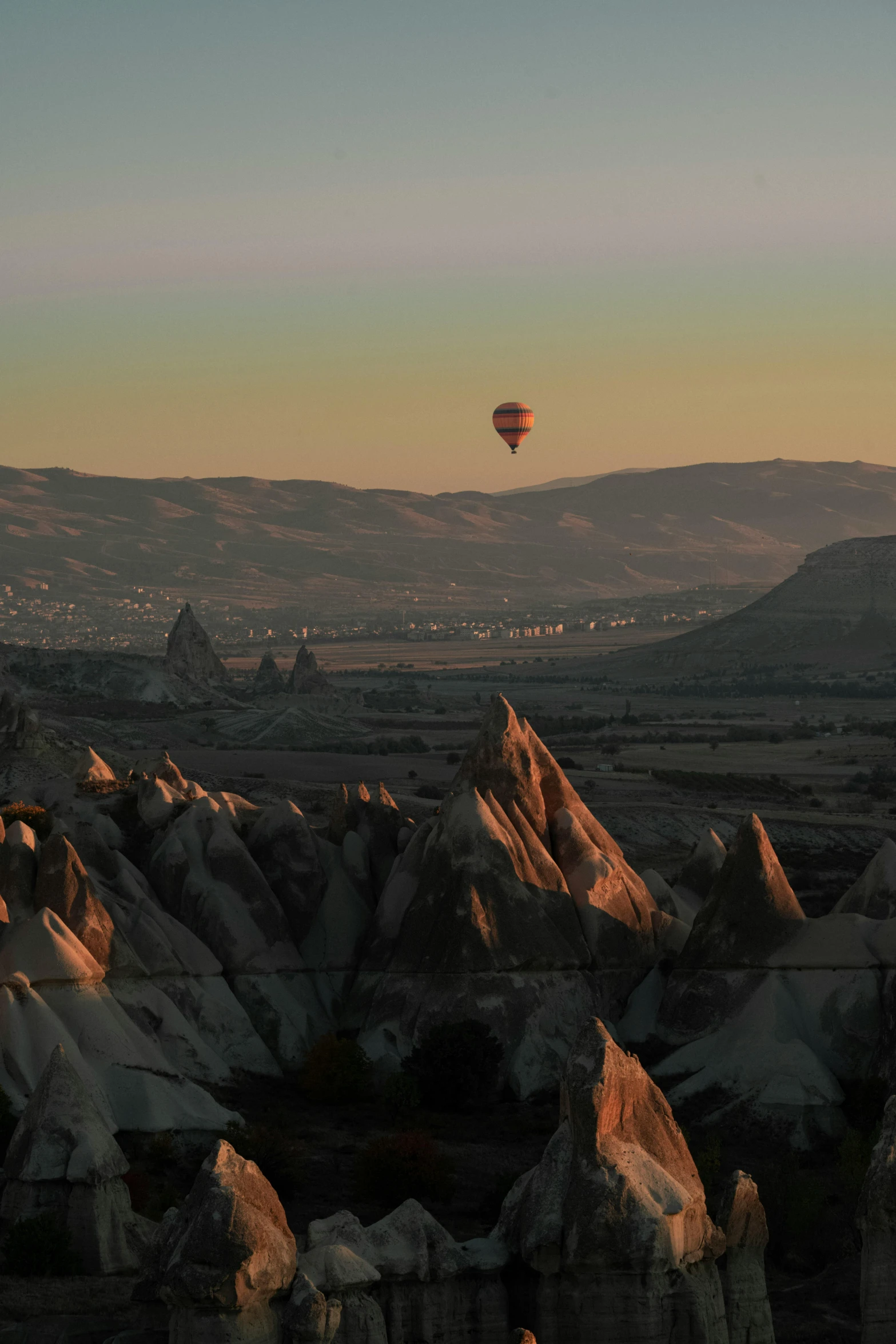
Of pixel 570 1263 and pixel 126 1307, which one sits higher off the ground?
pixel 570 1263

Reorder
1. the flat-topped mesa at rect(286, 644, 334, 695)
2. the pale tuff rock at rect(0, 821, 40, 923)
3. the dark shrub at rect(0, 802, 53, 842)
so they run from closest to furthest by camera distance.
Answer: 1. the pale tuff rock at rect(0, 821, 40, 923)
2. the dark shrub at rect(0, 802, 53, 842)
3. the flat-topped mesa at rect(286, 644, 334, 695)

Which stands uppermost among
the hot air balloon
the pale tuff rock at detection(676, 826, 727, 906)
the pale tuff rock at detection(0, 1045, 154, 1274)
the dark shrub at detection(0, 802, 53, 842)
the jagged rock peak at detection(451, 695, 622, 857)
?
the hot air balloon

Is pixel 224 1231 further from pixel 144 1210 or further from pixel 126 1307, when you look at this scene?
pixel 144 1210

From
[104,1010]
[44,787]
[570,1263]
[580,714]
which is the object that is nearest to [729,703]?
[580,714]

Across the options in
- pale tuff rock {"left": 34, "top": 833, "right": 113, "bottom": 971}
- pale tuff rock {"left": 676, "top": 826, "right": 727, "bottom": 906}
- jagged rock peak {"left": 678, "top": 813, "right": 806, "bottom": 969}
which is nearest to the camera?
pale tuff rock {"left": 34, "top": 833, "right": 113, "bottom": 971}

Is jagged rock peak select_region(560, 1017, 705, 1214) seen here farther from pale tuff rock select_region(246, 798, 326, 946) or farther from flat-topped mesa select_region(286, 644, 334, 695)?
flat-topped mesa select_region(286, 644, 334, 695)

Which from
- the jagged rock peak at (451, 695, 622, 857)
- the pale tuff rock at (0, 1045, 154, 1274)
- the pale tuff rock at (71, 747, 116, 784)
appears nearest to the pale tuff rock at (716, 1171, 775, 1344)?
the pale tuff rock at (0, 1045, 154, 1274)
